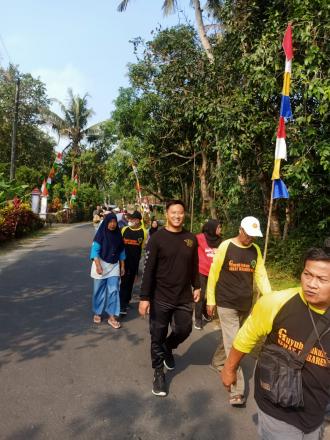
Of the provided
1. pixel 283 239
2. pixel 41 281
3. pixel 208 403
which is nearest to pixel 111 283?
pixel 208 403

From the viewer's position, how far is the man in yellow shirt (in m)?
1.96

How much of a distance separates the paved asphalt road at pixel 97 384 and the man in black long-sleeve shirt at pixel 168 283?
0.37 m

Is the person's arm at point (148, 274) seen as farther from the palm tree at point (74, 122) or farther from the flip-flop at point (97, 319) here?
the palm tree at point (74, 122)

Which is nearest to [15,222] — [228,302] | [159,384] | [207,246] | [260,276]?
[207,246]

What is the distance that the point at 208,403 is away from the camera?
3.73 meters

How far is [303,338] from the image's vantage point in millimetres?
1982

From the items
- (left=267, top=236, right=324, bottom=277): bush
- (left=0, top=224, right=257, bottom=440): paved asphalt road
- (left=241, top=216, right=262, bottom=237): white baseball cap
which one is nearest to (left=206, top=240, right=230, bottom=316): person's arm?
(left=241, top=216, right=262, bottom=237): white baseball cap

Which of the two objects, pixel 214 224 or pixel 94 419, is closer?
pixel 94 419

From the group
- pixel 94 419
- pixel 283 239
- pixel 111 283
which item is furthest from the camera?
pixel 283 239

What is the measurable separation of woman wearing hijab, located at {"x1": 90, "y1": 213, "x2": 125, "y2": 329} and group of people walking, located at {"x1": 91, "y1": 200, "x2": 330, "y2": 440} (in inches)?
0.6

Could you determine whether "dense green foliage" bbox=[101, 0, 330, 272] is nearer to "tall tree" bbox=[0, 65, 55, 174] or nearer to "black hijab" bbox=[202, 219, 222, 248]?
"black hijab" bbox=[202, 219, 222, 248]

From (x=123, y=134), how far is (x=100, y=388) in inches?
827

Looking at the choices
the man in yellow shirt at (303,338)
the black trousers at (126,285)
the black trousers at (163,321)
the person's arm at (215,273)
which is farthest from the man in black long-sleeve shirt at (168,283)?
the black trousers at (126,285)

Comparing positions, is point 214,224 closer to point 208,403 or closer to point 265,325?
point 208,403
